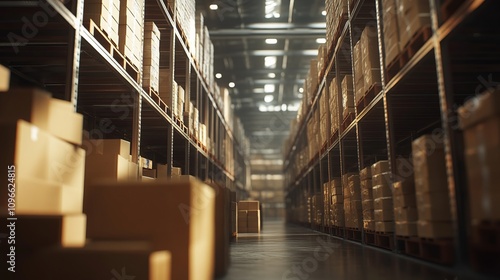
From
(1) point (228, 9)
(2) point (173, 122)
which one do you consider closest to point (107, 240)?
(2) point (173, 122)

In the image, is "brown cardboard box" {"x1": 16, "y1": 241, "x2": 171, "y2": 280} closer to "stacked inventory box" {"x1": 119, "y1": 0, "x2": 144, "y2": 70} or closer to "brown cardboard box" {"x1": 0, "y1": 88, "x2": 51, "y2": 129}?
"brown cardboard box" {"x1": 0, "y1": 88, "x2": 51, "y2": 129}

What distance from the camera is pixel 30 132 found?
2.63m

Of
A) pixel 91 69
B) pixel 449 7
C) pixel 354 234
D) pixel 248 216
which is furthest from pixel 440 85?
pixel 248 216

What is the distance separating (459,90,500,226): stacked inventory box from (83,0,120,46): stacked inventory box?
11.3 ft

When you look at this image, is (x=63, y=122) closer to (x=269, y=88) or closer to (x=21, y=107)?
(x=21, y=107)

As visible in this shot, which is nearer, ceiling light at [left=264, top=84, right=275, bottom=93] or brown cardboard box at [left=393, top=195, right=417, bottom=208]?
brown cardboard box at [left=393, top=195, right=417, bottom=208]

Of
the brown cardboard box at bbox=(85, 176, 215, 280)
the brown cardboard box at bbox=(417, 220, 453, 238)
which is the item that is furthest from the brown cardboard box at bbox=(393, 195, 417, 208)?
the brown cardboard box at bbox=(85, 176, 215, 280)

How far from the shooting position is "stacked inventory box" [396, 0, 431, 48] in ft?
12.9

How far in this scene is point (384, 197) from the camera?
206 inches

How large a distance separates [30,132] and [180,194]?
1.03 metres

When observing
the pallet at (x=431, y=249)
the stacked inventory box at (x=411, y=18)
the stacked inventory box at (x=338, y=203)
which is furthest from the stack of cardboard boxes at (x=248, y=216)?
the stacked inventory box at (x=411, y=18)

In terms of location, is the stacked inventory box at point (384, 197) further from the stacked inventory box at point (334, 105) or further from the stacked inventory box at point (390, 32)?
the stacked inventory box at point (334, 105)

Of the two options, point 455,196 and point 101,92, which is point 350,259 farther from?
point 101,92

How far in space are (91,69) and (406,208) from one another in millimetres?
3980
